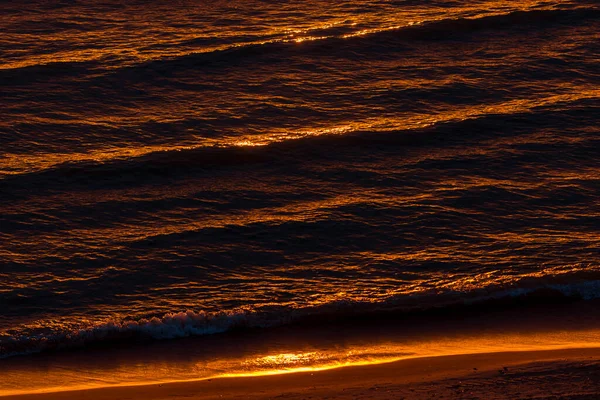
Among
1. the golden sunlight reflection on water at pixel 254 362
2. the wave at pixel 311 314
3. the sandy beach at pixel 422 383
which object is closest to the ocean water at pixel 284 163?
the wave at pixel 311 314

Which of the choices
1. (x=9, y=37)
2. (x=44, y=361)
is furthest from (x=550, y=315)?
(x=9, y=37)

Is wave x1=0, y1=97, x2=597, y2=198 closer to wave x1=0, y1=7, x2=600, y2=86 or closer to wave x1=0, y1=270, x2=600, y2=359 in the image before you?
wave x1=0, y1=7, x2=600, y2=86

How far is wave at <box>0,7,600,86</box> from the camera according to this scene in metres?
14.6

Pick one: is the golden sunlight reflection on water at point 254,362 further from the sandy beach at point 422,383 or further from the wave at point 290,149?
the wave at point 290,149

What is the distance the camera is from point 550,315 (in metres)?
9.26

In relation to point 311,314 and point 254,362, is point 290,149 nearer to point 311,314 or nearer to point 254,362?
point 311,314

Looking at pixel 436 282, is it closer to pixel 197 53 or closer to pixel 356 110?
pixel 356 110

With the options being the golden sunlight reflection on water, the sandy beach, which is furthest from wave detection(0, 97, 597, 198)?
the sandy beach

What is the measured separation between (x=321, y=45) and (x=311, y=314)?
286 inches

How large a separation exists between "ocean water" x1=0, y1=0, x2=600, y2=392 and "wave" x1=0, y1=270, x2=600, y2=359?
0.06ft

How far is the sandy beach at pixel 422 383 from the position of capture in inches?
300

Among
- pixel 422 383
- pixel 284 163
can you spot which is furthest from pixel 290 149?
pixel 422 383

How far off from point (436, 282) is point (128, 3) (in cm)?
909

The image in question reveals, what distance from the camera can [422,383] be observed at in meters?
7.88
